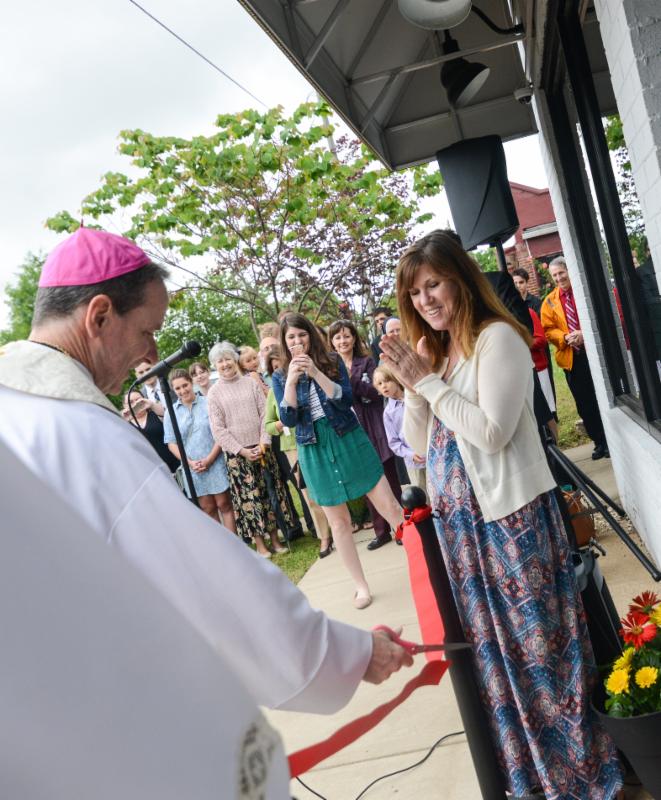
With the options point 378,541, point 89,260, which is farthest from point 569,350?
point 89,260

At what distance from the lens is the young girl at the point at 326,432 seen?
604cm

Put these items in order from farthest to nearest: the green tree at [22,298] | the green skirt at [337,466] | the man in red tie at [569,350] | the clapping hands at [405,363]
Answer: the green tree at [22,298] < the man in red tie at [569,350] < the green skirt at [337,466] < the clapping hands at [405,363]

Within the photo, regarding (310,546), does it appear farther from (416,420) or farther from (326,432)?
(416,420)

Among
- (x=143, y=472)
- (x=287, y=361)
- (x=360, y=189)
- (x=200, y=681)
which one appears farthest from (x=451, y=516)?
(x=360, y=189)

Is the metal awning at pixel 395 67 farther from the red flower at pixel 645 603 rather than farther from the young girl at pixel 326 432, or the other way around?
the red flower at pixel 645 603

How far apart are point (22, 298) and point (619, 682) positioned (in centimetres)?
6056

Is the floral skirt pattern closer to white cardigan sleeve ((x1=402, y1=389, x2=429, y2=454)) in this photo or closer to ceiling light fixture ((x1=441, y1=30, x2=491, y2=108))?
ceiling light fixture ((x1=441, y1=30, x2=491, y2=108))

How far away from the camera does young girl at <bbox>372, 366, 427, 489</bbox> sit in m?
6.64

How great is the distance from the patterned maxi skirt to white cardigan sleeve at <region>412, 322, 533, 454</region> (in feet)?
0.54

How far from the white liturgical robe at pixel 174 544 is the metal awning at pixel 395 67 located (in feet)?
10.4

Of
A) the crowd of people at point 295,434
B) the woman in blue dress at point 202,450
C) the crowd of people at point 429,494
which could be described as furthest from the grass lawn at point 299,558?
the crowd of people at point 429,494

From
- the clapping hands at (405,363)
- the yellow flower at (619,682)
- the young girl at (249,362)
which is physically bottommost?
Answer: the yellow flower at (619,682)

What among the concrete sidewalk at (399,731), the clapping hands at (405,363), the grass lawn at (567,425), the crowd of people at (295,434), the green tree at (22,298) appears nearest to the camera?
the clapping hands at (405,363)

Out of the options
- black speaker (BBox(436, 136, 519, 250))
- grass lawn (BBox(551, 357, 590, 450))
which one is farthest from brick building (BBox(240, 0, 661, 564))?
grass lawn (BBox(551, 357, 590, 450))
